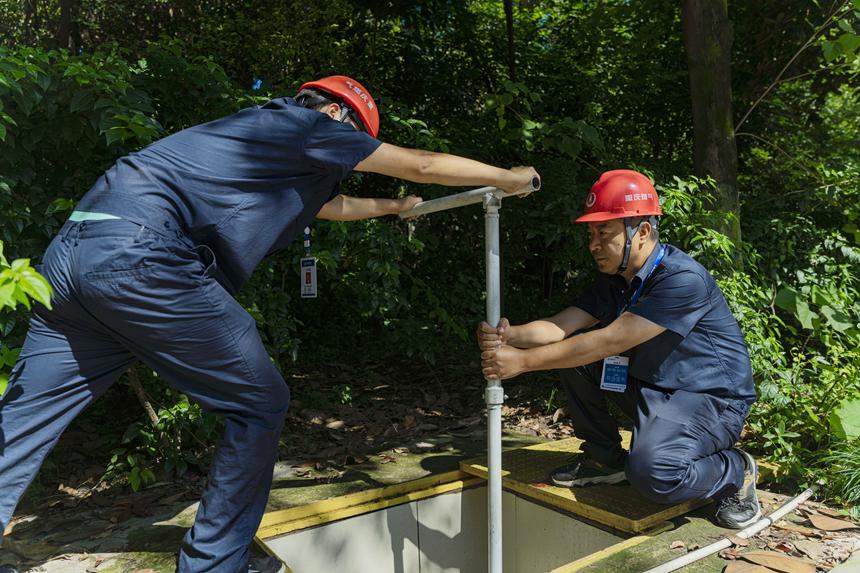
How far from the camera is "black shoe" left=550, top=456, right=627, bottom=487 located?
3480 mm

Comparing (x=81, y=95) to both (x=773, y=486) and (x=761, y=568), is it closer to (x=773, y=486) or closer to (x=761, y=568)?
(x=761, y=568)

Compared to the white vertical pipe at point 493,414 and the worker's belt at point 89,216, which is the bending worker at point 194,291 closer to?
the worker's belt at point 89,216

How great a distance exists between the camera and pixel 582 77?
6582 millimetres

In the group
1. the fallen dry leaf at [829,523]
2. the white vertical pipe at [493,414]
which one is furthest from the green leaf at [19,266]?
the fallen dry leaf at [829,523]

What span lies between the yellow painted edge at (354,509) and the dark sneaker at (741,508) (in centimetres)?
124

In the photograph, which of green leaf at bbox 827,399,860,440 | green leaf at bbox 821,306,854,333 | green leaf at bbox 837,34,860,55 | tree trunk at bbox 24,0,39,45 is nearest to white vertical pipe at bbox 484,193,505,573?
green leaf at bbox 827,399,860,440

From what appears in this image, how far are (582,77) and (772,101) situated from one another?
2162 mm

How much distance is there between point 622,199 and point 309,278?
1.53 m

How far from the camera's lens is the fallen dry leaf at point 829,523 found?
9.90 ft

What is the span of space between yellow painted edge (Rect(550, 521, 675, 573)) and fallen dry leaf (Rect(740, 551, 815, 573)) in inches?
13.7

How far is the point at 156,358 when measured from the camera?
2.29m

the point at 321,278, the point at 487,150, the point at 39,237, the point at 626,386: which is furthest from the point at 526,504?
the point at 487,150

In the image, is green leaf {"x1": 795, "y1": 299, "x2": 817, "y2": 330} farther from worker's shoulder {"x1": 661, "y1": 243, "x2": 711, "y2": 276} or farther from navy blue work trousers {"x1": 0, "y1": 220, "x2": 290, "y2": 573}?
navy blue work trousers {"x1": 0, "y1": 220, "x2": 290, "y2": 573}

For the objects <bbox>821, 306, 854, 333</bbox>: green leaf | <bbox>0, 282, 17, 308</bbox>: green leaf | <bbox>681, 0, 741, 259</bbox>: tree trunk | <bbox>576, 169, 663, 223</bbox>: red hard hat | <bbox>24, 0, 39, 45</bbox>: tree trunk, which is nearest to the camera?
<bbox>0, 282, 17, 308</bbox>: green leaf
